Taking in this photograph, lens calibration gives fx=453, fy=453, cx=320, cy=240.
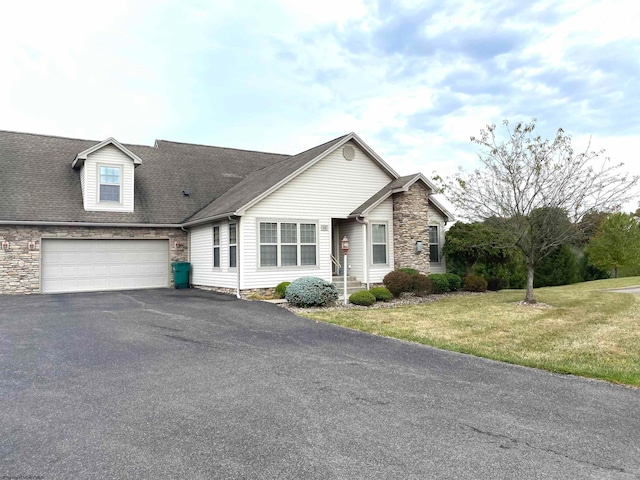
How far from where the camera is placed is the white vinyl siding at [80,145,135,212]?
58.5 ft

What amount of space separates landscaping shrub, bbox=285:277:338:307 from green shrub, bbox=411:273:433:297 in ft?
11.6

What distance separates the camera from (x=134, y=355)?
7172 mm

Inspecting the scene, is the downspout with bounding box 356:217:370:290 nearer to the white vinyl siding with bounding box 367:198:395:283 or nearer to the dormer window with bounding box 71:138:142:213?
the white vinyl siding with bounding box 367:198:395:283

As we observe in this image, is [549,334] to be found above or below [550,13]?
below

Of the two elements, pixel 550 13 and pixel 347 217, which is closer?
pixel 550 13

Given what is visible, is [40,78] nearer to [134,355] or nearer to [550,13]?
[134,355]

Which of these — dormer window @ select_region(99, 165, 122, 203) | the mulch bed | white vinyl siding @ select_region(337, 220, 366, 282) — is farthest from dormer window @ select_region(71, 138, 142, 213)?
the mulch bed

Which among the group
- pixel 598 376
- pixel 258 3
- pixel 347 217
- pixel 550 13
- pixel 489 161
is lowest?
pixel 598 376

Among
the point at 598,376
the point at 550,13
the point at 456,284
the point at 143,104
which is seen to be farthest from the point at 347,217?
the point at 598,376

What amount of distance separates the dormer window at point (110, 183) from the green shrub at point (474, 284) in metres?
14.4

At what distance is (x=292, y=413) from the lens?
186 inches

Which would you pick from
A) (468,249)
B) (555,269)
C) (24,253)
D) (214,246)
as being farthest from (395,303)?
(555,269)

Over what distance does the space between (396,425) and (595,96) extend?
14.3 m

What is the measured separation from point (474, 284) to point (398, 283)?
4125 mm
